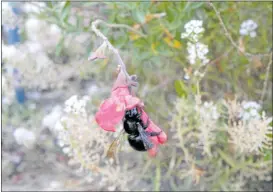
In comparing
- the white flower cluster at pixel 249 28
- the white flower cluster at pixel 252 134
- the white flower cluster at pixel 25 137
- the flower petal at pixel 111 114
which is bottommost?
the white flower cluster at pixel 25 137

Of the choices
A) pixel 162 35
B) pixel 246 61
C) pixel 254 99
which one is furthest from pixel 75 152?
pixel 254 99

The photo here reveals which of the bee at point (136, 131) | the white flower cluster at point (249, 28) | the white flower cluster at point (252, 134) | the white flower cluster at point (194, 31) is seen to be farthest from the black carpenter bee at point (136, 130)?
the white flower cluster at point (249, 28)

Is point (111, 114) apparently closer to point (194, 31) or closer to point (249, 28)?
point (194, 31)

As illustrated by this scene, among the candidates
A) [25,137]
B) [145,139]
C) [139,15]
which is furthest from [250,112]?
[25,137]

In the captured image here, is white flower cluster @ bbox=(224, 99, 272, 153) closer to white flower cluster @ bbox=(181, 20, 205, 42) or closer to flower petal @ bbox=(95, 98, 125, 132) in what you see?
white flower cluster @ bbox=(181, 20, 205, 42)

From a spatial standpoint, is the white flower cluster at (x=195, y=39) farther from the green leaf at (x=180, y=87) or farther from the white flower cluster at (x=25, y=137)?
the white flower cluster at (x=25, y=137)

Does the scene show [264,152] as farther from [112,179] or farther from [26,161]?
[26,161]
